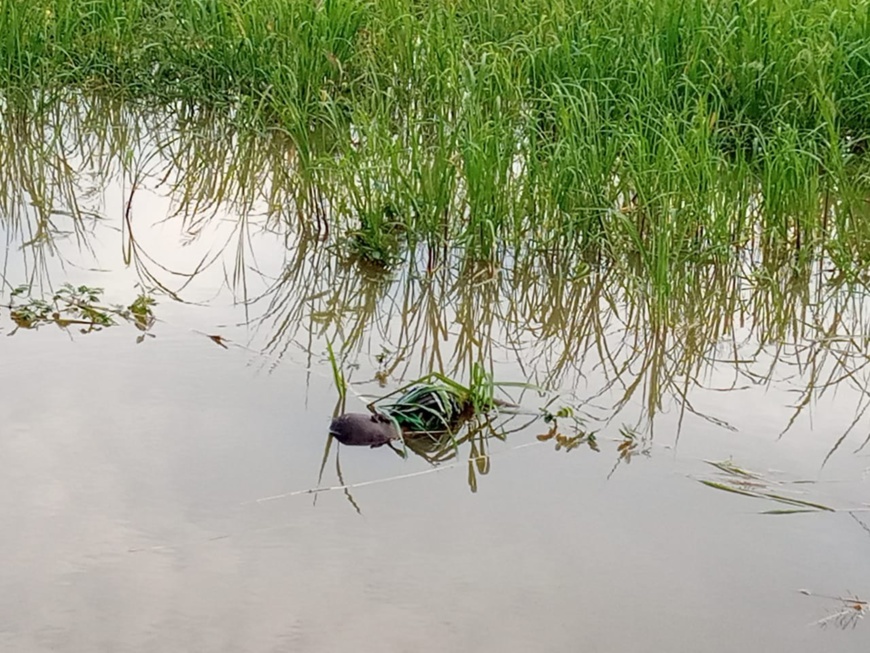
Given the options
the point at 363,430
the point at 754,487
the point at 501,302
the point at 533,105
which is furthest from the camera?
the point at 533,105

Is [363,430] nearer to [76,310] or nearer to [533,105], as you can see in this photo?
[76,310]

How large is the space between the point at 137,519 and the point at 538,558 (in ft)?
2.46

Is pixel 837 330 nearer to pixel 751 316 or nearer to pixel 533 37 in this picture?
pixel 751 316

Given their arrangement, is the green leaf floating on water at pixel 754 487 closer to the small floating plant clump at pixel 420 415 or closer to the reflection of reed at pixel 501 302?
the reflection of reed at pixel 501 302

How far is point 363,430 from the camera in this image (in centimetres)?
250

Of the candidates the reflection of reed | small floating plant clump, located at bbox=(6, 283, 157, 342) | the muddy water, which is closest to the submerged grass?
the reflection of reed

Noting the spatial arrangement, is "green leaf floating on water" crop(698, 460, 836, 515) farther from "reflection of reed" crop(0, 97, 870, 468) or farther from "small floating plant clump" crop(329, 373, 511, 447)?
"small floating plant clump" crop(329, 373, 511, 447)

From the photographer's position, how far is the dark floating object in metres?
2.50

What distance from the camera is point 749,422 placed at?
2705 mm

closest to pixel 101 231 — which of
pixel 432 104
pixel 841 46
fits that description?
pixel 432 104

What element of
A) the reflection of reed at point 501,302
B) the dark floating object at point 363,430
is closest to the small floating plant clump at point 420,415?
the dark floating object at point 363,430

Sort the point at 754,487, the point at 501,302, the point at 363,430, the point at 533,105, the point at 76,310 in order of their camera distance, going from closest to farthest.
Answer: the point at 754,487 → the point at 363,430 → the point at 76,310 → the point at 501,302 → the point at 533,105

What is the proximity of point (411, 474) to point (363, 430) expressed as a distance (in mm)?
168

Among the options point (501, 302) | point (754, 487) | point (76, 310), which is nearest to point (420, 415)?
point (754, 487)
